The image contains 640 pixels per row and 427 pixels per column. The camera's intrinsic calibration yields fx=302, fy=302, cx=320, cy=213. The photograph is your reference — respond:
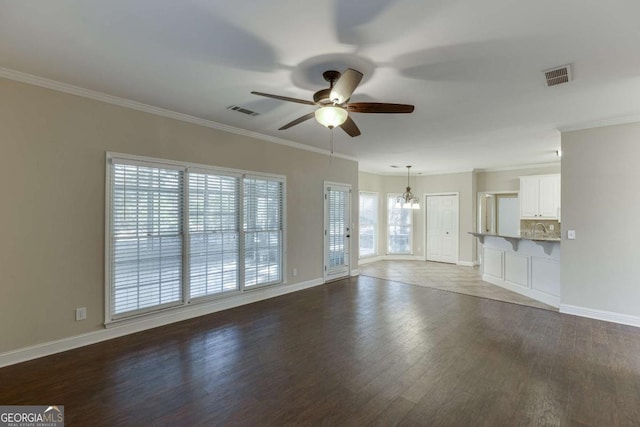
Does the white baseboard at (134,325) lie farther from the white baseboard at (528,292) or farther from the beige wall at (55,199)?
the white baseboard at (528,292)

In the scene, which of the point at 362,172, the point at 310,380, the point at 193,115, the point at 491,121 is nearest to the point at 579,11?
the point at 491,121

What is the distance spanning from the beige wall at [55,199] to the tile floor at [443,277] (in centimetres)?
528

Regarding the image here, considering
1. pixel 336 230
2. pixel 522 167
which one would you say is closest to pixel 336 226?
pixel 336 230

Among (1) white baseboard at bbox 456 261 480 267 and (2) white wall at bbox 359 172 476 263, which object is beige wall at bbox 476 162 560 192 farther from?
(1) white baseboard at bbox 456 261 480 267

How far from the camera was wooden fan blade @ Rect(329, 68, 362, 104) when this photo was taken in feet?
7.37

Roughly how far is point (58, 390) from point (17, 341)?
0.92 meters

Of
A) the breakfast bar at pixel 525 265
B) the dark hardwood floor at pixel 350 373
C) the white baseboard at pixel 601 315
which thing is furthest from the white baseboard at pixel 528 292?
the dark hardwood floor at pixel 350 373

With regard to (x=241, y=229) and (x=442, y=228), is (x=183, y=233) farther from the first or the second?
(x=442, y=228)

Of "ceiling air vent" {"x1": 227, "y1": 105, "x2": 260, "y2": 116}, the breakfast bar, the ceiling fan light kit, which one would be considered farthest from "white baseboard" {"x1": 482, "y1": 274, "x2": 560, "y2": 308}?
"ceiling air vent" {"x1": 227, "y1": 105, "x2": 260, "y2": 116}

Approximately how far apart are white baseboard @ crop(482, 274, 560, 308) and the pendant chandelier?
118 inches

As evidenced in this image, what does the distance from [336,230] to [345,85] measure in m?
4.36

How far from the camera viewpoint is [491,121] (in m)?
4.18

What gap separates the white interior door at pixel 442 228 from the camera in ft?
29.3

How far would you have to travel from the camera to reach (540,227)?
7.32m
